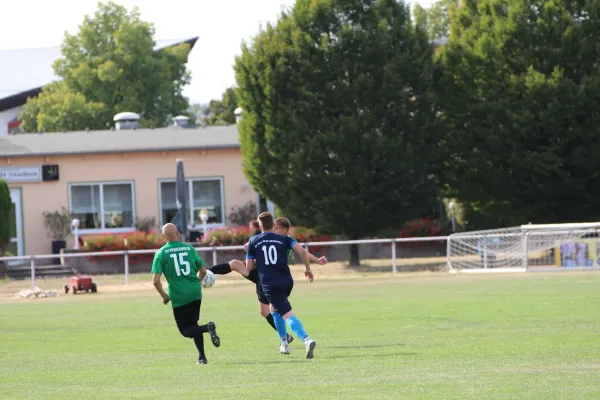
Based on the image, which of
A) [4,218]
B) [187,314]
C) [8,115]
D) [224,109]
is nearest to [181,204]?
[4,218]

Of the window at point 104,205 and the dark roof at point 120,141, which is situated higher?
the dark roof at point 120,141

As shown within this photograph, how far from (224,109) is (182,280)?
62235mm

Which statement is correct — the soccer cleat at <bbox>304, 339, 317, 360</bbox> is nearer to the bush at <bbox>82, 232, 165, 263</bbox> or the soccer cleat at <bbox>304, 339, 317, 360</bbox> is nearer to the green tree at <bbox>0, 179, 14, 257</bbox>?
the bush at <bbox>82, 232, 165, 263</bbox>

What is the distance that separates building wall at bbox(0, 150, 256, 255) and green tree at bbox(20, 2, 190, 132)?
18.7 metres

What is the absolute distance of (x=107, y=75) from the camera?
62969 mm

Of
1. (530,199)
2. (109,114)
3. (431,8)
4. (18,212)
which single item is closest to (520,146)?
(530,199)

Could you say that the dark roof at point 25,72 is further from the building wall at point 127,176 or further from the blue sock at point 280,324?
the blue sock at point 280,324

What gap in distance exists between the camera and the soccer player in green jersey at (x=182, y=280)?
44.4ft

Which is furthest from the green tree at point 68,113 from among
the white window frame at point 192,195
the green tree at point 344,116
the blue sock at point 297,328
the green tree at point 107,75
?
the blue sock at point 297,328

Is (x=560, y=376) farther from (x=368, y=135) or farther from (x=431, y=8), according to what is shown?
(x=431, y=8)

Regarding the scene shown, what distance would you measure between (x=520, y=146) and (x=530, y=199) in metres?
1.94

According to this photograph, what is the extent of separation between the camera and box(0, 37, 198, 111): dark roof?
74.0 metres

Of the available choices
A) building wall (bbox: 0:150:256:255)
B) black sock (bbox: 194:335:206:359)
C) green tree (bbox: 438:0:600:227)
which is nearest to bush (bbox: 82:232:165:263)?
building wall (bbox: 0:150:256:255)

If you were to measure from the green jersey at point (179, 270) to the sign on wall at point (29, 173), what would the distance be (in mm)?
31388
